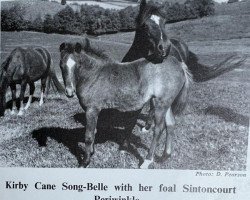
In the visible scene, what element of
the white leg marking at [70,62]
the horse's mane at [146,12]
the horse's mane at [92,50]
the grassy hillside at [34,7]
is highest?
the horse's mane at [146,12]

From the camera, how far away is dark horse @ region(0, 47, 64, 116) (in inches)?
60.8

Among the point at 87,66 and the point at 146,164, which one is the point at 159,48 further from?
the point at 146,164

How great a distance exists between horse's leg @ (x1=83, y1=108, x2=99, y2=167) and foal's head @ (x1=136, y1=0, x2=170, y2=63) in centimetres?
24

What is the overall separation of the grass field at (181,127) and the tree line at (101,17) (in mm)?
28

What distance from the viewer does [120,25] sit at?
1499 mm

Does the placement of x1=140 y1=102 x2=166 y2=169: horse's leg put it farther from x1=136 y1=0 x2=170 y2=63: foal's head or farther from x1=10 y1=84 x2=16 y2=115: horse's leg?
x1=10 y1=84 x2=16 y2=115: horse's leg

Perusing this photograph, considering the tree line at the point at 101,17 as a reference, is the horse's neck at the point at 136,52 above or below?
below

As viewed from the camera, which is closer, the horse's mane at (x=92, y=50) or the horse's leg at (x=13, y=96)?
the horse's mane at (x=92, y=50)

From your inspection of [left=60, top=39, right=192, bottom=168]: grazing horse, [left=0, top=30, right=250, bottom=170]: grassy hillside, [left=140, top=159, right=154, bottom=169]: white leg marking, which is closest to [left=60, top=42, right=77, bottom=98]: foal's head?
[left=60, top=39, right=192, bottom=168]: grazing horse

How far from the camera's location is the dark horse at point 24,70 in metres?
1.54

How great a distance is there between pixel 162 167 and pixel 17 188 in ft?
1.59

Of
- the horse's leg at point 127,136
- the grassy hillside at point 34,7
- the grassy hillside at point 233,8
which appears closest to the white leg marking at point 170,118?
the horse's leg at point 127,136

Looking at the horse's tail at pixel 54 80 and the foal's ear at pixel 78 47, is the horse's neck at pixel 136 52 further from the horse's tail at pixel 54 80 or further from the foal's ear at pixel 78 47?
the horse's tail at pixel 54 80

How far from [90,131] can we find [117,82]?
176 mm
